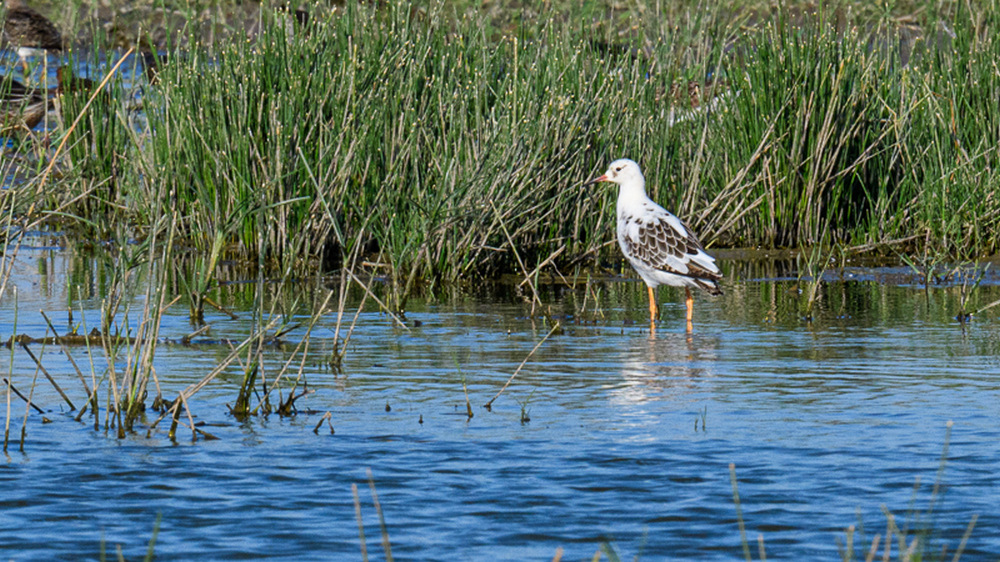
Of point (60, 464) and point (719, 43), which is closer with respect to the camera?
point (60, 464)

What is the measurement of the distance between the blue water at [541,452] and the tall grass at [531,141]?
1935mm

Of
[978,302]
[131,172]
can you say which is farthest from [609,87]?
[131,172]

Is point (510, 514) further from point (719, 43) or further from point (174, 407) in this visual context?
point (719, 43)

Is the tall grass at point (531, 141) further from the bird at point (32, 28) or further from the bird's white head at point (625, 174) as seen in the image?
the bird at point (32, 28)

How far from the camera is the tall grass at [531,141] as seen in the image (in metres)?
10.7

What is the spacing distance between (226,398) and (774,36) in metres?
6.77

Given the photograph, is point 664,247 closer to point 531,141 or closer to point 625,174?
point 625,174

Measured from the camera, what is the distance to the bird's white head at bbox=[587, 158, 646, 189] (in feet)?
34.6

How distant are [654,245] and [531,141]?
1237mm

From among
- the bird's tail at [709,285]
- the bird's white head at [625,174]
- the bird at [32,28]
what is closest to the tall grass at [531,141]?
the bird's white head at [625,174]

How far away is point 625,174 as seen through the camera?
1057 centimetres

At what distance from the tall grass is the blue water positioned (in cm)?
194

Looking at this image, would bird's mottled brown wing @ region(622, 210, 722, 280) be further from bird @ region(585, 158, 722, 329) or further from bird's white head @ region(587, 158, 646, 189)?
bird's white head @ region(587, 158, 646, 189)

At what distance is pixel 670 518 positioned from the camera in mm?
4973
